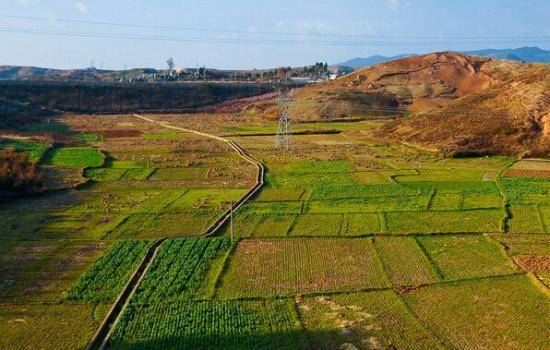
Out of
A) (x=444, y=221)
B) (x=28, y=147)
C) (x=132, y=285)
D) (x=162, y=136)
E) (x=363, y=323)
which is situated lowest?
(x=363, y=323)

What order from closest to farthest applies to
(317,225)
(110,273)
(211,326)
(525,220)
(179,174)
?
(211,326) < (110,273) < (317,225) < (525,220) < (179,174)

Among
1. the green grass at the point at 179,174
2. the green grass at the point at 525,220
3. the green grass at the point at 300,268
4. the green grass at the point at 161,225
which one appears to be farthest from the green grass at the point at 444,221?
the green grass at the point at 179,174

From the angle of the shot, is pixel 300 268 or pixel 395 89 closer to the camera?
pixel 300 268

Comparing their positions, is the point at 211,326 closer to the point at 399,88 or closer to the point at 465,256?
the point at 465,256

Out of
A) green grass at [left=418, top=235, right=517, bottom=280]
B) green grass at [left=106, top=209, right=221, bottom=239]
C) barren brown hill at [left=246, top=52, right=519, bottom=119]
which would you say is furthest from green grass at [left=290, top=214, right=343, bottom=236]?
barren brown hill at [left=246, top=52, right=519, bottom=119]

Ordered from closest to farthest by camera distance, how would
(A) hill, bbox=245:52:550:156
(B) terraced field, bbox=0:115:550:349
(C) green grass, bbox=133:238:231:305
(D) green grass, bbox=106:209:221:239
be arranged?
(B) terraced field, bbox=0:115:550:349
(C) green grass, bbox=133:238:231:305
(D) green grass, bbox=106:209:221:239
(A) hill, bbox=245:52:550:156

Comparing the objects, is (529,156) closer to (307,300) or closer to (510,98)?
(510,98)

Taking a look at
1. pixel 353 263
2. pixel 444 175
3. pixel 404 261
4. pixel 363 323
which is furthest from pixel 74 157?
pixel 363 323

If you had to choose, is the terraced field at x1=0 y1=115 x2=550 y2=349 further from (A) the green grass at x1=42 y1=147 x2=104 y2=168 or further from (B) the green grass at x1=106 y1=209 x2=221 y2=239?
(A) the green grass at x1=42 y1=147 x2=104 y2=168
